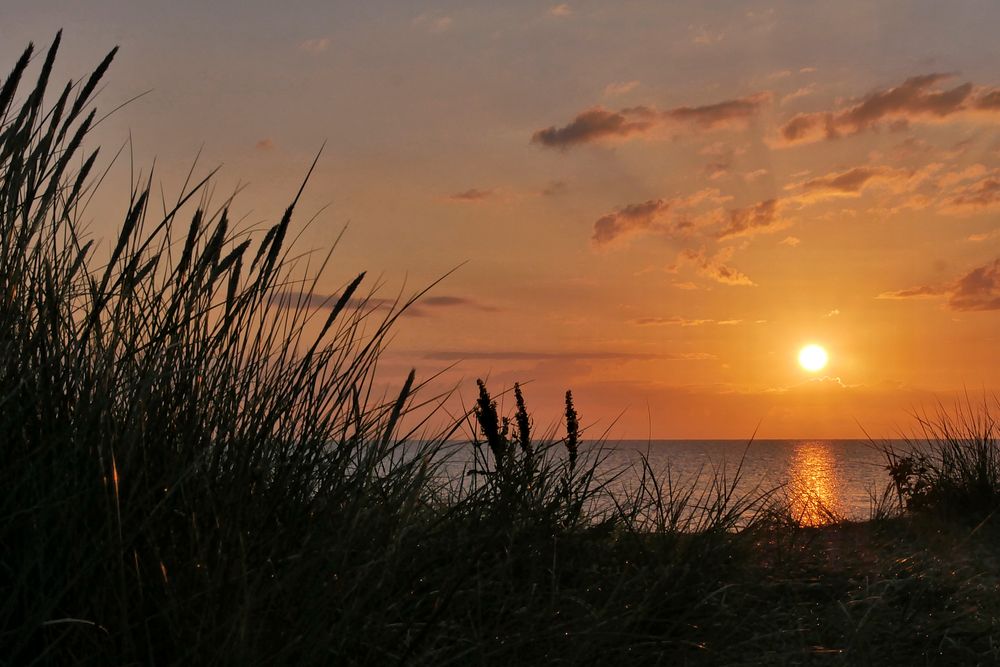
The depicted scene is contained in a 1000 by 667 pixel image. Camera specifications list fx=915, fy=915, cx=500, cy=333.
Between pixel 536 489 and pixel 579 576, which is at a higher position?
pixel 536 489

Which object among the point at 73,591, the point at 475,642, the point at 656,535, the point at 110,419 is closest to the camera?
the point at 73,591

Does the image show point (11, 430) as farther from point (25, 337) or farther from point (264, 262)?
point (264, 262)

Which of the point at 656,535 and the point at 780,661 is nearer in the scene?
the point at 780,661

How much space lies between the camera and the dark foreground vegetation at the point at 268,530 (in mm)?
1873

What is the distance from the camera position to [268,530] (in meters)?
2.28

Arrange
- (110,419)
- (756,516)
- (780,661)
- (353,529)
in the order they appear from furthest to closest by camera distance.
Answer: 1. (756,516)
2. (780,661)
3. (353,529)
4. (110,419)

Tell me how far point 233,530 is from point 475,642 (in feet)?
2.74

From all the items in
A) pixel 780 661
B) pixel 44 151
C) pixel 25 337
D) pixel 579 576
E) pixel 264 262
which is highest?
pixel 44 151

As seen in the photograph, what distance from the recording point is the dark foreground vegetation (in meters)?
1.87

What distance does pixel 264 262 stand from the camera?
7.55 ft

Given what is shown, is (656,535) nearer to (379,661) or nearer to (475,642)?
(475,642)

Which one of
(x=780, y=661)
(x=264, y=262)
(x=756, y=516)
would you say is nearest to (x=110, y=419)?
(x=264, y=262)

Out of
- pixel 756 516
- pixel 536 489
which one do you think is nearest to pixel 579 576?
pixel 536 489

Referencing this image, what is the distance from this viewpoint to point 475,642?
2.52 m
